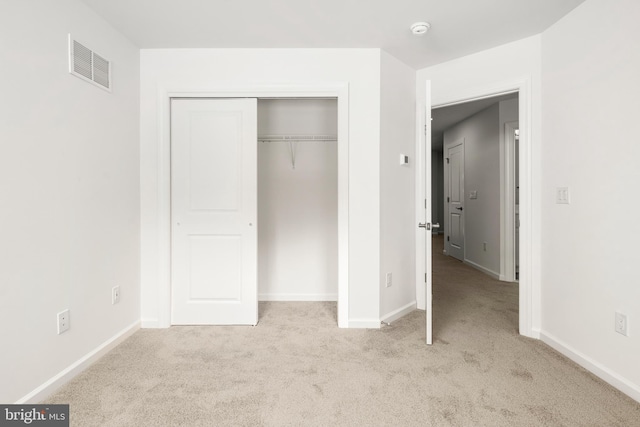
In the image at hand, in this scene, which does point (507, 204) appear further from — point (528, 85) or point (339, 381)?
point (339, 381)

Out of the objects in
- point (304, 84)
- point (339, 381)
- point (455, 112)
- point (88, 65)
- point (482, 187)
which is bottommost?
point (339, 381)

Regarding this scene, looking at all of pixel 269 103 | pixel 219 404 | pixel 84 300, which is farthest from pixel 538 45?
pixel 84 300

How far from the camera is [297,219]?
3.41m

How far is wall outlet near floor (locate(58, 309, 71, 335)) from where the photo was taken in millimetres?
1794

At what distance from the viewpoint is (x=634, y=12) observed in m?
1.68

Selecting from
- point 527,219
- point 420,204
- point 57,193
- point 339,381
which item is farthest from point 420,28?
point 57,193

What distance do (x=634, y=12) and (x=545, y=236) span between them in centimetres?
147

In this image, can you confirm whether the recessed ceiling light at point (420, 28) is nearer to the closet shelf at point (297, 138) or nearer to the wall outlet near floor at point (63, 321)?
the closet shelf at point (297, 138)

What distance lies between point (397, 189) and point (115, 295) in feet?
8.27

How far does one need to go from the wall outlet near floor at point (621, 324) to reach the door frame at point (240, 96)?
174cm

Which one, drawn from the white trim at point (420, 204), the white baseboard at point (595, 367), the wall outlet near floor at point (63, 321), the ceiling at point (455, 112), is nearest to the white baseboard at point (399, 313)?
the white trim at point (420, 204)

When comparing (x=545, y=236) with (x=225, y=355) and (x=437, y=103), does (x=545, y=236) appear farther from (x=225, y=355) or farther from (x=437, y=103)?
(x=225, y=355)

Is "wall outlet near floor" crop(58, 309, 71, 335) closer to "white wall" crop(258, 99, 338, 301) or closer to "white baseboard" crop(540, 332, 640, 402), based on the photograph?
"white wall" crop(258, 99, 338, 301)

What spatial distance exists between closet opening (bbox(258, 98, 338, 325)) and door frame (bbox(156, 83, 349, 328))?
780 mm
